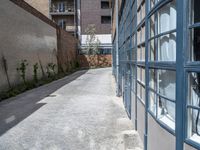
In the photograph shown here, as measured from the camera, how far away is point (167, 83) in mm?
2699

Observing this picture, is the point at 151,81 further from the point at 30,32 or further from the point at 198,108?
the point at 30,32

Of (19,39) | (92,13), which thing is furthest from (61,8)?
(19,39)

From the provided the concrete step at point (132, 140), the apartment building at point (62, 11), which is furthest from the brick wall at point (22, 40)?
the apartment building at point (62, 11)

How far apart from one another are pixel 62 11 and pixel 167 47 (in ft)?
116

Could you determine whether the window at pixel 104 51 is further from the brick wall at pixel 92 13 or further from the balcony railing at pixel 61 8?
the balcony railing at pixel 61 8

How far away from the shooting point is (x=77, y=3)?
38.0 metres

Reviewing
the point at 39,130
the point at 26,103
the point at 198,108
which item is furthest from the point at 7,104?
the point at 198,108

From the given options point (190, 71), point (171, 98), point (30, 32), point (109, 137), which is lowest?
point (109, 137)

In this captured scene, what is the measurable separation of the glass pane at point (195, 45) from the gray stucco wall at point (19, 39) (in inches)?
390

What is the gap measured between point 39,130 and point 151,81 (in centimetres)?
324

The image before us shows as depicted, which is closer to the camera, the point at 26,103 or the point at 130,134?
the point at 130,134

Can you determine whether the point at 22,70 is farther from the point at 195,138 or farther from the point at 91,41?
the point at 91,41

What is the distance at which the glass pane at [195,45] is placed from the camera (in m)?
1.92

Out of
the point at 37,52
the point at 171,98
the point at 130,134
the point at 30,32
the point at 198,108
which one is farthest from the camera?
the point at 37,52
